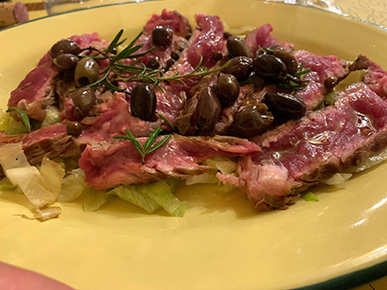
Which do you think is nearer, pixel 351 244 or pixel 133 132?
pixel 351 244

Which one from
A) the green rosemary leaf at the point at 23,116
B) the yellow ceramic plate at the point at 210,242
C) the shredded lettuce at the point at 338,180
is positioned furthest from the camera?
the green rosemary leaf at the point at 23,116

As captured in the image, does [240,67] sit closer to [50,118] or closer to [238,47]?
[238,47]

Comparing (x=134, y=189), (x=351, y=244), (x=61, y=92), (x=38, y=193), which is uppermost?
(x=351, y=244)

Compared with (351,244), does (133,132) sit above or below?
below

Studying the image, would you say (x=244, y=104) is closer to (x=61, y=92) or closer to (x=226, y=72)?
(x=226, y=72)

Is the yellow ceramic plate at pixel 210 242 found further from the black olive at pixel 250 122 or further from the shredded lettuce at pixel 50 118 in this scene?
the shredded lettuce at pixel 50 118

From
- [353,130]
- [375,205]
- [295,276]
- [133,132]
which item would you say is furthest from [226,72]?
[295,276]

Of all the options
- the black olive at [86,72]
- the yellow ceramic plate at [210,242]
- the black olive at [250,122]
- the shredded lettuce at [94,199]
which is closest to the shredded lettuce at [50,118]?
the black olive at [86,72]

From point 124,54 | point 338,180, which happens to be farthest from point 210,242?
point 124,54
